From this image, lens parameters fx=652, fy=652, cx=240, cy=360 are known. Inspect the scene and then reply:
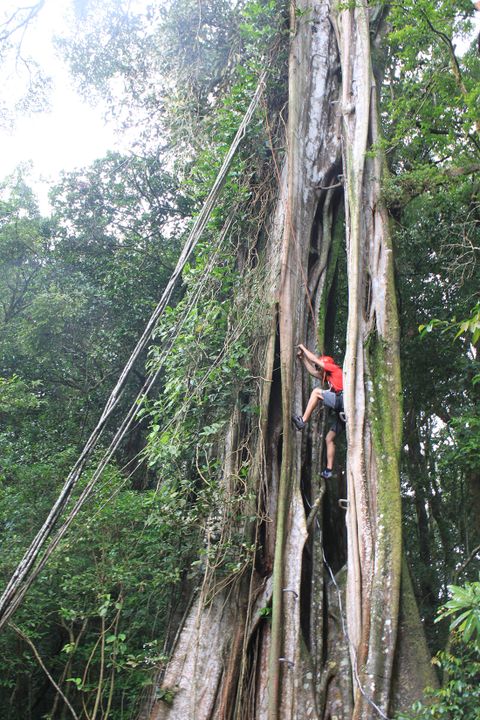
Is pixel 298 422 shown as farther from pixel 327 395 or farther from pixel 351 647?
pixel 351 647

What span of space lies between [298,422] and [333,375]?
16.1 inches

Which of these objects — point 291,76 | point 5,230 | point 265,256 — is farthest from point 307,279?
point 5,230

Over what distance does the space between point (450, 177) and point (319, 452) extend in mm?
2229

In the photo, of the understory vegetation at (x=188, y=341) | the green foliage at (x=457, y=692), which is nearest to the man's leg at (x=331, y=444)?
the understory vegetation at (x=188, y=341)

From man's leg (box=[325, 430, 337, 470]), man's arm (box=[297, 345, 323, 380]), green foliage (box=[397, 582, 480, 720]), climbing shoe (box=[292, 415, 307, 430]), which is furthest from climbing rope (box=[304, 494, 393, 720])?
man's arm (box=[297, 345, 323, 380])

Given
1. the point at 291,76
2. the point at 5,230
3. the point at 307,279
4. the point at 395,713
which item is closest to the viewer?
the point at 395,713

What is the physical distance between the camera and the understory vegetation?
4.32 m

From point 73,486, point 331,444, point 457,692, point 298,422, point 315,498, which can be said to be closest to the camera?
point 457,692

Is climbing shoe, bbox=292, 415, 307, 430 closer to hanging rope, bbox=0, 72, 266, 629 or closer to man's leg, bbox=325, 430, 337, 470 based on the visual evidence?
man's leg, bbox=325, 430, 337, 470

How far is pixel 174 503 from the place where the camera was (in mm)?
4219

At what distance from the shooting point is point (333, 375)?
14.7 ft

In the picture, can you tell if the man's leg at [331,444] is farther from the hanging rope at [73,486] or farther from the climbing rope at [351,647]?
the hanging rope at [73,486]

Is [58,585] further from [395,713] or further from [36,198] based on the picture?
[36,198]

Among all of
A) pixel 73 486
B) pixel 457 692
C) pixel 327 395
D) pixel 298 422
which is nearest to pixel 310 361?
pixel 327 395
